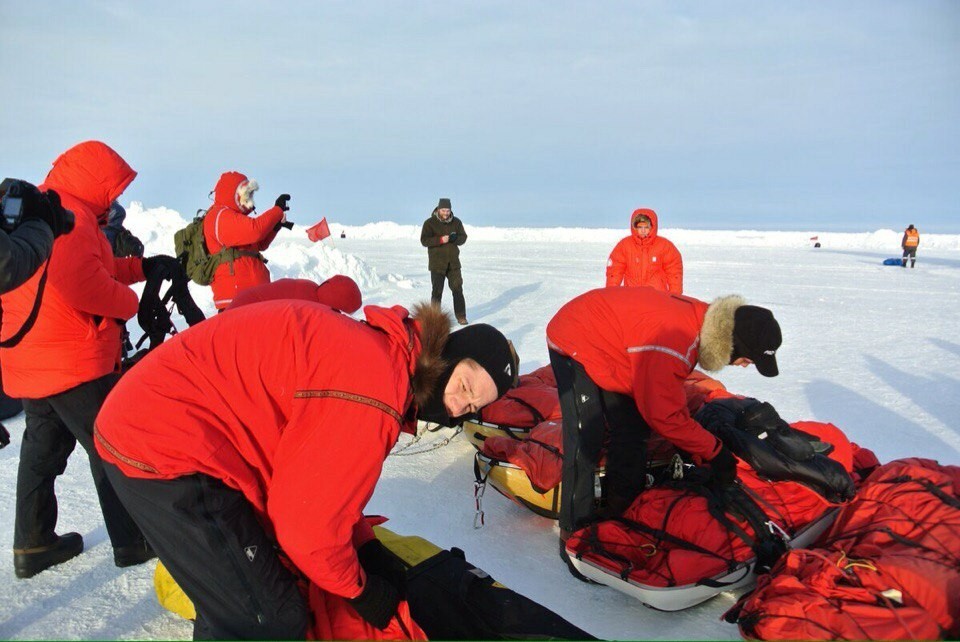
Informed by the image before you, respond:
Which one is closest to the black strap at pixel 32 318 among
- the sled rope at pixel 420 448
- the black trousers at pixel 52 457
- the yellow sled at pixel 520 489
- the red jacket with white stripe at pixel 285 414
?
the black trousers at pixel 52 457

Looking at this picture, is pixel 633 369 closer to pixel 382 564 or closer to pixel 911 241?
pixel 382 564

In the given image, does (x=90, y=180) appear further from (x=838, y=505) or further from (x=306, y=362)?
(x=838, y=505)

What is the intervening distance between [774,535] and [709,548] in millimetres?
294

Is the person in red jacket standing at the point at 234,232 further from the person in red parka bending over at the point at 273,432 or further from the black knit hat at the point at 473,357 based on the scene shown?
the black knit hat at the point at 473,357

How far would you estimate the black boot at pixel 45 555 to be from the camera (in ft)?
8.79

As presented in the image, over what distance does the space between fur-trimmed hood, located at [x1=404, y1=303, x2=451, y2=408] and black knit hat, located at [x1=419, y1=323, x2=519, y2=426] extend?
0.06ft

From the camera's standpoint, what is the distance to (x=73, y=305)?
2.54 m

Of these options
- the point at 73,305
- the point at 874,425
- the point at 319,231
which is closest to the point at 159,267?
the point at 73,305

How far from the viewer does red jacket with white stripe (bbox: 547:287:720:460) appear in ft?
9.02

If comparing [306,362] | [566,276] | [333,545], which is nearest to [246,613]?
[333,545]

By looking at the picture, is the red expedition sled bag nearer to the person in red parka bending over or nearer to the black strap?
the person in red parka bending over

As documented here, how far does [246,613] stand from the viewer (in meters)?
1.81

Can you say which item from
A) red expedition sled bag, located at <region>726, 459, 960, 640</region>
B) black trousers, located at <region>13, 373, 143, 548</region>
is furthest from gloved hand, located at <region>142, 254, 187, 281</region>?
red expedition sled bag, located at <region>726, 459, 960, 640</region>

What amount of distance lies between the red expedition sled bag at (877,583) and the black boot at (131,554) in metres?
2.33
